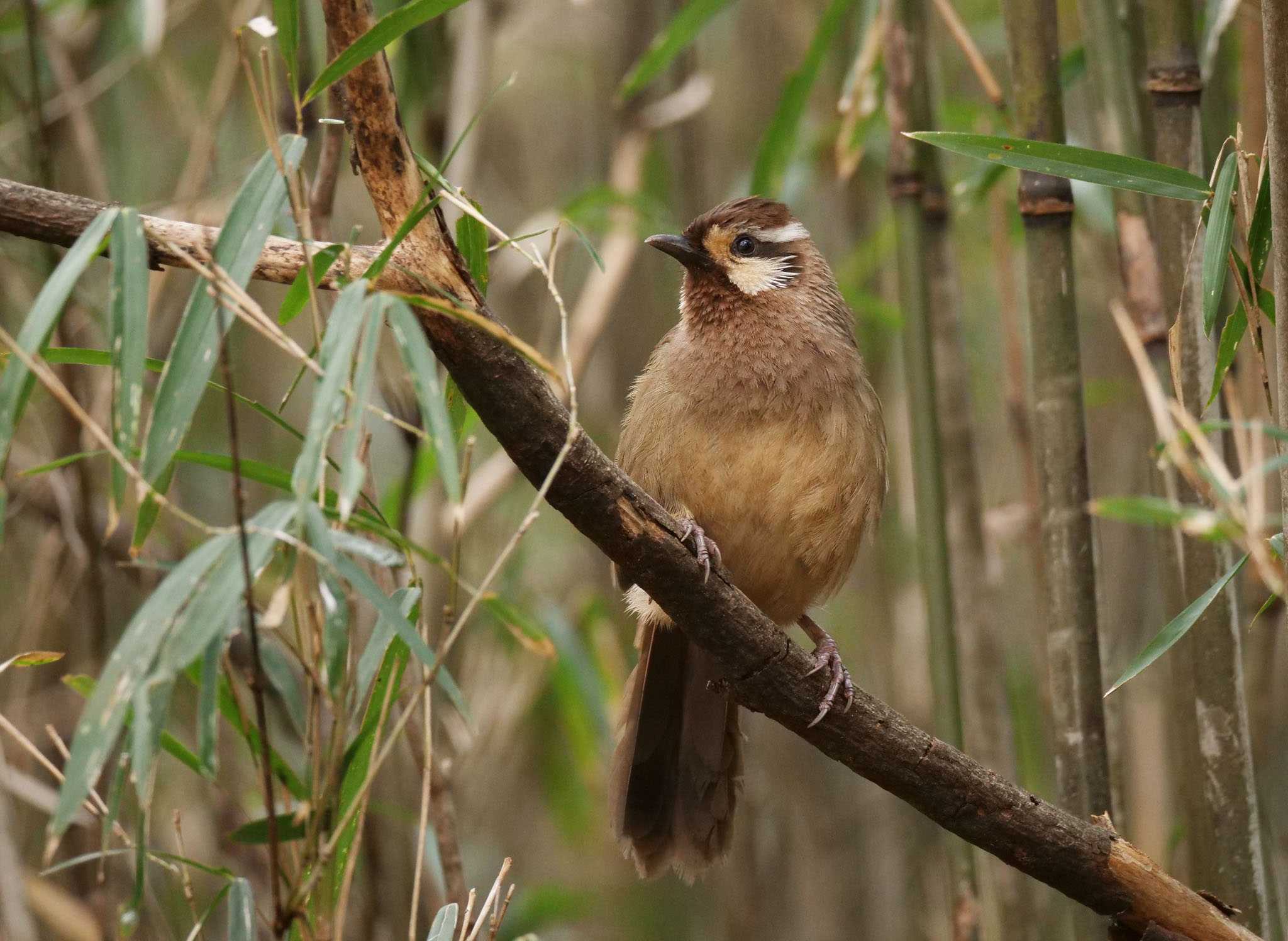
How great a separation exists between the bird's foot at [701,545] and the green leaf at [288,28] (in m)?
0.85

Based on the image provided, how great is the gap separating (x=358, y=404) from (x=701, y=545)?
0.84 metres

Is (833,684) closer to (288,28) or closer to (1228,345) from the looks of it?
(1228,345)

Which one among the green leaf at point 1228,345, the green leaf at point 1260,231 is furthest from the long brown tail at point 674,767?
the green leaf at point 1260,231

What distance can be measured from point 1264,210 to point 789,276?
4.57 ft

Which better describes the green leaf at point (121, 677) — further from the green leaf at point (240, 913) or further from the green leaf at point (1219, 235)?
the green leaf at point (1219, 235)

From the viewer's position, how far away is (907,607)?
4.52m

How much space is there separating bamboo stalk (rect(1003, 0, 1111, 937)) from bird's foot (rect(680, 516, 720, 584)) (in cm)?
64

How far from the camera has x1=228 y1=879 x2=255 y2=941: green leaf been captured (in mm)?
1874

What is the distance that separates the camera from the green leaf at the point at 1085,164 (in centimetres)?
202

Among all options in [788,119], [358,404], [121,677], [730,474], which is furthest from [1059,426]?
[121,677]

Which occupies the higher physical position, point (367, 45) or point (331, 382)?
point (367, 45)

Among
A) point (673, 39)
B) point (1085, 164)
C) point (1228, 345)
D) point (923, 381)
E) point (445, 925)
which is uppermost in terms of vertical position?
point (673, 39)

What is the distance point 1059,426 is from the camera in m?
2.46

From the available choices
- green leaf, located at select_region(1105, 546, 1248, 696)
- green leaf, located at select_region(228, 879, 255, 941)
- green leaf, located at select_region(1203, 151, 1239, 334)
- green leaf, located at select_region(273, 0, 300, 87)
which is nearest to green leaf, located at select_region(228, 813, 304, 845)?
green leaf, located at select_region(228, 879, 255, 941)
